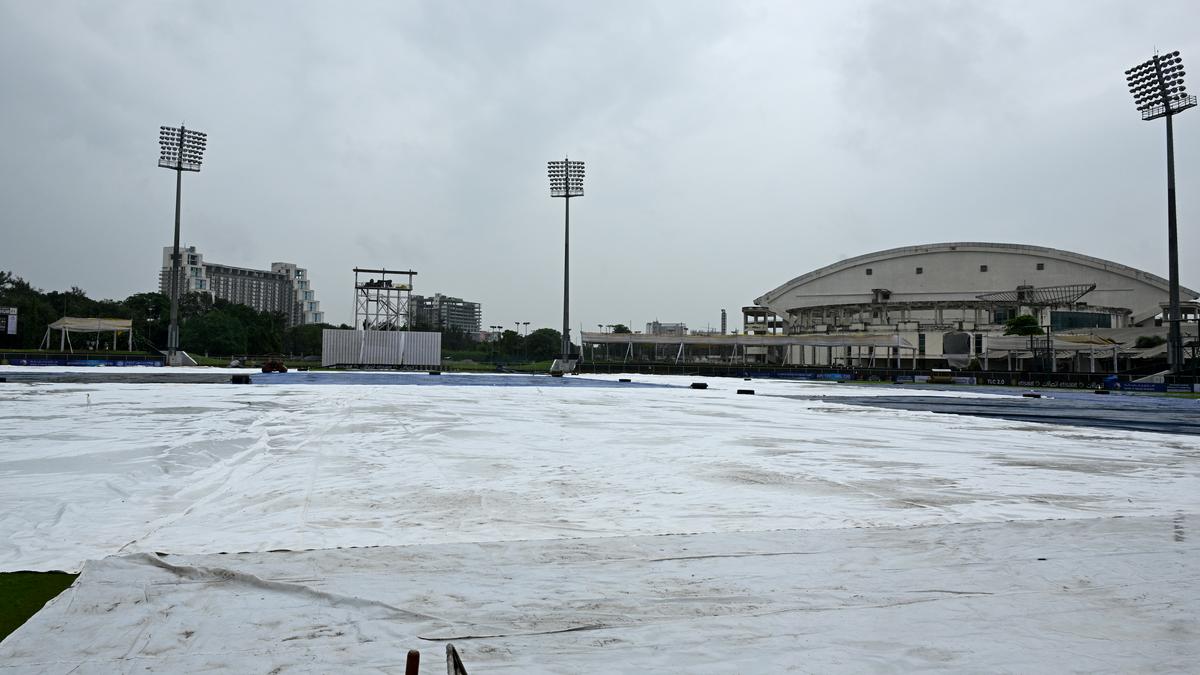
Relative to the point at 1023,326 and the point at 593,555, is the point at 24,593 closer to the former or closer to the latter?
the point at 593,555

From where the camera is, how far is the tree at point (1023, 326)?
2877 inches

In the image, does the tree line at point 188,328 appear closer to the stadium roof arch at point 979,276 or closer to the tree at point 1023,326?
the stadium roof arch at point 979,276

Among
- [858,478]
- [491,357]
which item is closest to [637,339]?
[491,357]

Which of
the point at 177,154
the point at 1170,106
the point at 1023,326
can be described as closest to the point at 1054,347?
the point at 1023,326

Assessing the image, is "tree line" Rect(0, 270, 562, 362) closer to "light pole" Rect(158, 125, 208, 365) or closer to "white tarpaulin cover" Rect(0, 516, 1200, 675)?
"light pole" Rect(158, 125, 208, 365)

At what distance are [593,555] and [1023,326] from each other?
271 feet

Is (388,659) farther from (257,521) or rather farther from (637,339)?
(637,339)

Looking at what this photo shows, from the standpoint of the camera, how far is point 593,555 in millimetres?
5000

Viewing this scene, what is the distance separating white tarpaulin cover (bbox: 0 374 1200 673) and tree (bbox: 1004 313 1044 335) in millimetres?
70194

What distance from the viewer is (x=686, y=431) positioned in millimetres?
13695

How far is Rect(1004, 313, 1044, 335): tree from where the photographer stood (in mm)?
73069

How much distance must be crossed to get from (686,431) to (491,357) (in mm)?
70197

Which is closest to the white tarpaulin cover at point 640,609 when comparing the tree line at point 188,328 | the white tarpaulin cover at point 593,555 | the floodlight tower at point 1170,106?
the white tarpaulin cover at point 593,555

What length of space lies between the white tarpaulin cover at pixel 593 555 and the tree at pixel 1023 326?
7019cm
